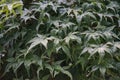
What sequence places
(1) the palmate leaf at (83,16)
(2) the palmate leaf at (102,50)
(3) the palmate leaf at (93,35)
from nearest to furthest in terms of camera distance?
(2) the palmate leaf at (102,50), (3) the palmate leaf at (93,35), (1) the palmate leaf at (83,16)

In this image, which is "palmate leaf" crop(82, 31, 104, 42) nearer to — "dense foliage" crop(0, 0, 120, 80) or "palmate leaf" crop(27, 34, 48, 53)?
"dense foliage" crop(0, 0, 120, 80)

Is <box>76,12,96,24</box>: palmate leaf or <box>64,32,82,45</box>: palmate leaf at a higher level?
<box>76,12,96,24</box>: palmate leaf

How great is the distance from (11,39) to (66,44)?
0.46 metres

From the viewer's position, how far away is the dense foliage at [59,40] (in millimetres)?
1980

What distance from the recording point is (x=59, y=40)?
1.99 metres

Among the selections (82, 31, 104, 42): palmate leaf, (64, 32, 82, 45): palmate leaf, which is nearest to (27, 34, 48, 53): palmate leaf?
(64, 32, 82, 45): palmate leaf

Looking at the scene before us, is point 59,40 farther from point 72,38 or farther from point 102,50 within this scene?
point 102,50

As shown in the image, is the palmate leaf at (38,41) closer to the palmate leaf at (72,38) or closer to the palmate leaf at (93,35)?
the palmate leaf at (72,38)

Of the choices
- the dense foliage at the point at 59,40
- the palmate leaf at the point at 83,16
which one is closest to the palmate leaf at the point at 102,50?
the dense foliage at the point at 59,40

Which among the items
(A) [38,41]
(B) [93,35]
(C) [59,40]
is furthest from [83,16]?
(A) [38,41]

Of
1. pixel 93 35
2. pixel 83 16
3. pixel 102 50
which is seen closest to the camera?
pixel 102 50

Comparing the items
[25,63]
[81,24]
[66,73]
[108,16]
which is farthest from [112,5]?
[25,63]

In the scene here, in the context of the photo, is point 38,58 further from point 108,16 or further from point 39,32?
point 108,16

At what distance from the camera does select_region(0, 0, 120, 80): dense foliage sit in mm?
1980
